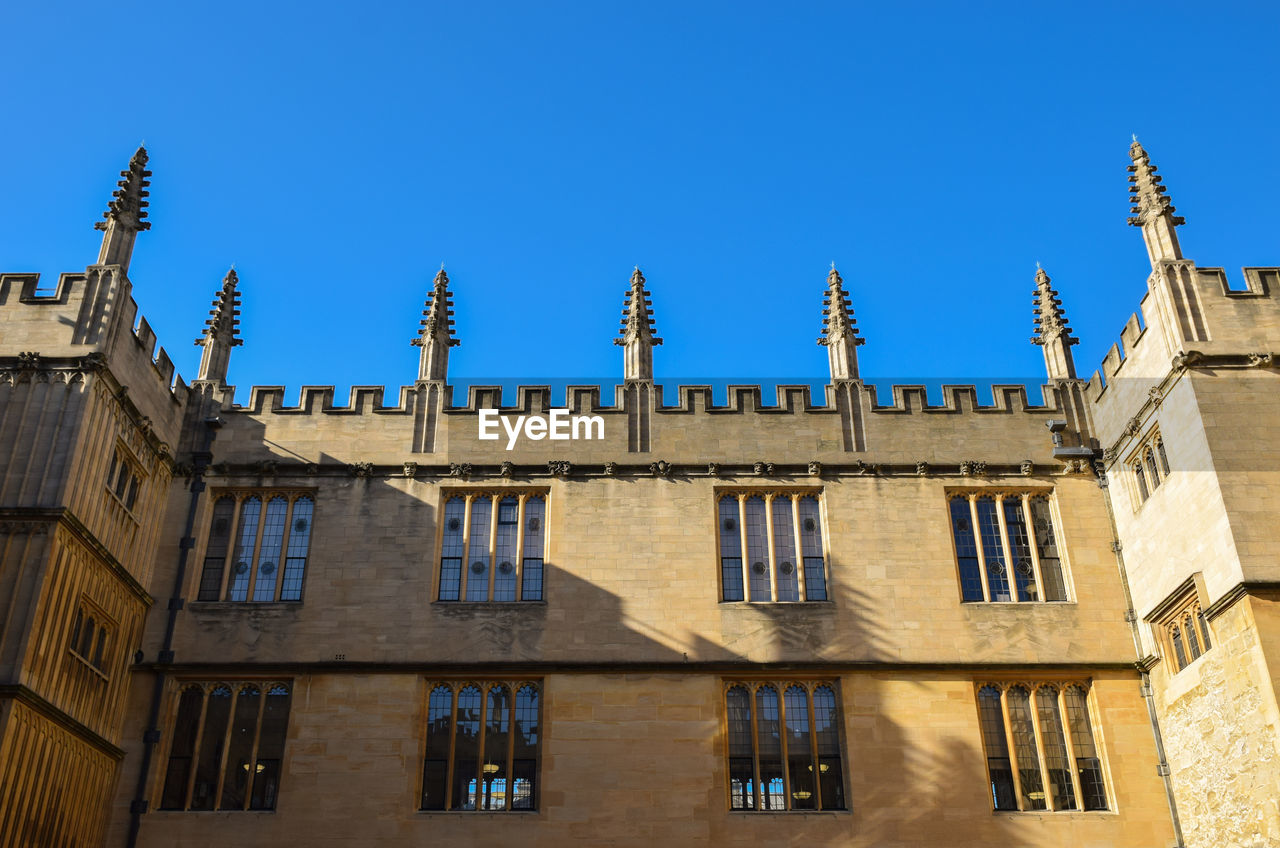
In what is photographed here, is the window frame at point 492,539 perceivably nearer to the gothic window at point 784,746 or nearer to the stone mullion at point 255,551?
the stone mullion at point 255,551

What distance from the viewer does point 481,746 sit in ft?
62.5

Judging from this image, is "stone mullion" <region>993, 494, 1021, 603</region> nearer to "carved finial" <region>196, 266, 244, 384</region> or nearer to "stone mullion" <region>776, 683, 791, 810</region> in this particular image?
"stone mullion" <region>776, 683, 791, 810</region>

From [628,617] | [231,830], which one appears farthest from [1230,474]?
[231,830]

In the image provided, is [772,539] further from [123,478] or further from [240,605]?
[123,478]

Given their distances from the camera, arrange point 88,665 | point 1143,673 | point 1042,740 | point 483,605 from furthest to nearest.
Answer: point 483,605
point 1143,673
point 1042,740
point 88,665

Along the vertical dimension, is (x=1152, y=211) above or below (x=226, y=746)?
above

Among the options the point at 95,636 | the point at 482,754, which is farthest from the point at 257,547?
the point at 482,754

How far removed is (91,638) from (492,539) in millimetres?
6426

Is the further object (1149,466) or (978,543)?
(978,543)

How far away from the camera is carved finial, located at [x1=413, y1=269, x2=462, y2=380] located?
22.6 m

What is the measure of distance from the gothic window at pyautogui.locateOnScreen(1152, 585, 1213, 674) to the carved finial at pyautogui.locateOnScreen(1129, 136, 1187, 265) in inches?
221

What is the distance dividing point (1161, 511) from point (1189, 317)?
3.07 metres

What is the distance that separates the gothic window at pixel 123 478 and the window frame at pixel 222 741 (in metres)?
3.07

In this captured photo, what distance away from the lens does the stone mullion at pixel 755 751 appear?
18.7m
